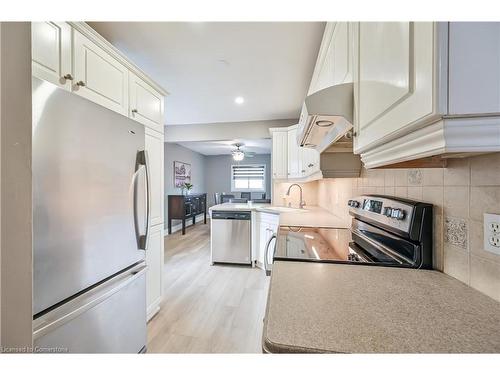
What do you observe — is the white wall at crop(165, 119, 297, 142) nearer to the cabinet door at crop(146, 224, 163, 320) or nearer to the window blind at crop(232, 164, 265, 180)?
the cabinet door at crop(146, 224, 163, 320)

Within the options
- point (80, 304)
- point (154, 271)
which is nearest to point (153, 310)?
point (154, 271)

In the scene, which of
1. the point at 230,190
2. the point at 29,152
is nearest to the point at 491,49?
the point at 29,152

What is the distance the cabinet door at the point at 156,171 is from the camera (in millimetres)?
1951

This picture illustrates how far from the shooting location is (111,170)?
3.94 feet

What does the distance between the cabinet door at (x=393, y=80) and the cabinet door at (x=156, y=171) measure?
1.71 m

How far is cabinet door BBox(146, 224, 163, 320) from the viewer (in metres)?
1.95

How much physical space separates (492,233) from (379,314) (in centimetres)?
40

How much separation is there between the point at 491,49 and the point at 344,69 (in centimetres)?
77

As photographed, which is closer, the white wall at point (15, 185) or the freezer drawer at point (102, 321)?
the white wall at point (15, 185)

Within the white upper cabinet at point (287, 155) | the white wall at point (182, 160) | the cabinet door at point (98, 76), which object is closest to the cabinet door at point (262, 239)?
the white upper cabinet at point (287, 155)

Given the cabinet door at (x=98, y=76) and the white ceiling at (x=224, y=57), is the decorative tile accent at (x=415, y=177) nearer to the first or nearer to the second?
the white ceiling at (x=224, y=57)

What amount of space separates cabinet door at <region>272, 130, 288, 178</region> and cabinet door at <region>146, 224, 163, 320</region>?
2.08m

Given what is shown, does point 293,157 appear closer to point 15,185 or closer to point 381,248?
point 381,248

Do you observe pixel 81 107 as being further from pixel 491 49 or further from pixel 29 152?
pixel 491 49
